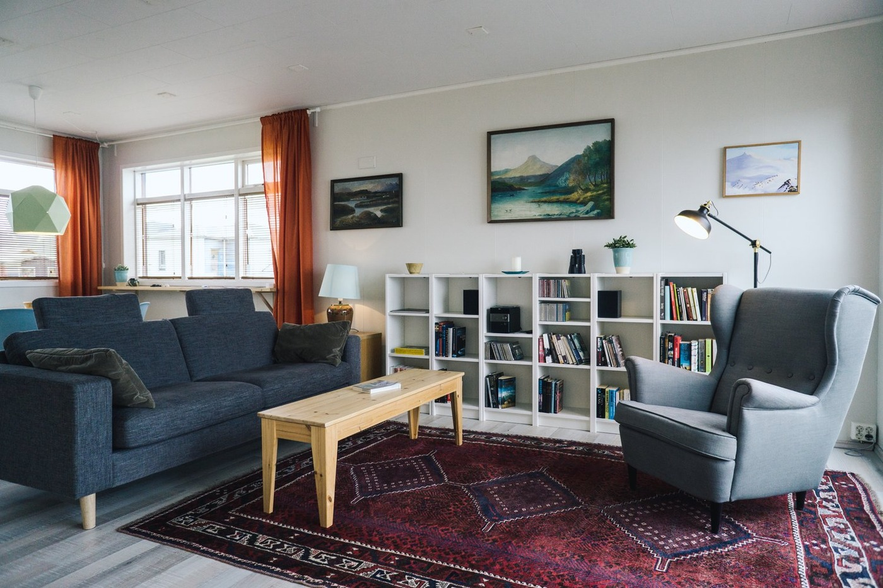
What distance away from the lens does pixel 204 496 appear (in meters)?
2.92

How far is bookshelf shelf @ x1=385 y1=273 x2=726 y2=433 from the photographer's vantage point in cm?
420

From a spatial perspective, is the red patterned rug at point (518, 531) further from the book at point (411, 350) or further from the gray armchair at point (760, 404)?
the book at point (411, 350)

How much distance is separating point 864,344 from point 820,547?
969 millimetres

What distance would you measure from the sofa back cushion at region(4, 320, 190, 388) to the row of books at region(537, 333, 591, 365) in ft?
8.17

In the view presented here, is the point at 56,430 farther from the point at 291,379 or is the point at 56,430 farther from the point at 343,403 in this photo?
the point at 291,379

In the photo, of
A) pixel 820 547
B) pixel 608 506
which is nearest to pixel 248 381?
pixel 608 506

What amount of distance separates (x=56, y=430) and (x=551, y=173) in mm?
3648

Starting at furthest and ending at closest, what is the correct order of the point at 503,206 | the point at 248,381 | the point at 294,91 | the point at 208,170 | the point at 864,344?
the point at 208,170
the point at 294,91
the point at 503,206
the point at 248,381
the point at 864,344

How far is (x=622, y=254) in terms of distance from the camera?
4.20 meters

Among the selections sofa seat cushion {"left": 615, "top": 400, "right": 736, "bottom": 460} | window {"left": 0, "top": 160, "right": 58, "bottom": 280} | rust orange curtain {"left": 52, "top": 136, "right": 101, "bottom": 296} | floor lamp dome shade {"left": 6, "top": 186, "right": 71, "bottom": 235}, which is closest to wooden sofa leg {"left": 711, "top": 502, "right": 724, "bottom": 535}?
sofa seat cushion {"left": 615, "top": 400, "right": 736, "bottom": 460}

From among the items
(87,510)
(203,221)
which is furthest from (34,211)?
(87,510)

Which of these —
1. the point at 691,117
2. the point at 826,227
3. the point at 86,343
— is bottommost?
the point at 86,343

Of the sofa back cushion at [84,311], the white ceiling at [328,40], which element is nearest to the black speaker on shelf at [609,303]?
the white ceiling at [328,40]

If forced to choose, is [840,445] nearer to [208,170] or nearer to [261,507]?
[261,507]
